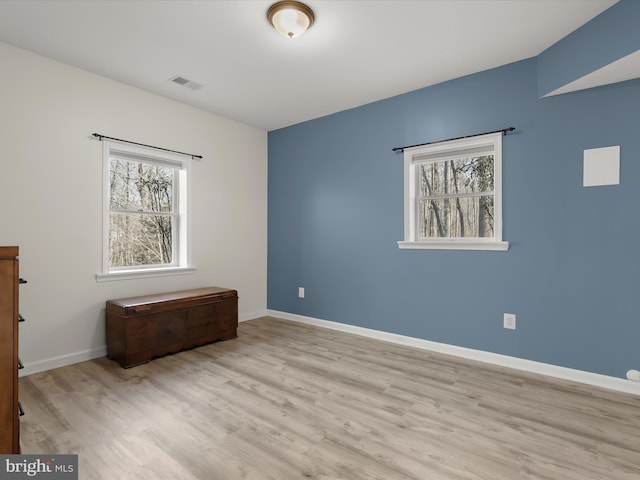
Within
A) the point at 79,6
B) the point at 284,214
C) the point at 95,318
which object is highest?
the point at 79,6

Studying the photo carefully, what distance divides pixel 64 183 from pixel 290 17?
2413mm

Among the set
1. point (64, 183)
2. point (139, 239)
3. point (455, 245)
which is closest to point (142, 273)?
point (139, 239)

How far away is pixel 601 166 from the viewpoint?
8.45ft

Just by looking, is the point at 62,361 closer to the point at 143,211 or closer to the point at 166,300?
the point at 166,300

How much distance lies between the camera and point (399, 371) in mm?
2859

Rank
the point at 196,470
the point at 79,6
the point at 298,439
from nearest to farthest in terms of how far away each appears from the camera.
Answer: the point at 196,470 → the point at 298,439 → the point at 79,6

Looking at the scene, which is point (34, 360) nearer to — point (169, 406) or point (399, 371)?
point (169, 406)

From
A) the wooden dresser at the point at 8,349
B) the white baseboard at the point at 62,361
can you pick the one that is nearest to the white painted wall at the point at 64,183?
the white baseboard at the point at 62,361

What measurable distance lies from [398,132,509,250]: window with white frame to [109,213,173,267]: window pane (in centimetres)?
269

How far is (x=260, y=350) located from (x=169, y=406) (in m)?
1.20

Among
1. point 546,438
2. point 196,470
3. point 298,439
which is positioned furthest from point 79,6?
point 546,438

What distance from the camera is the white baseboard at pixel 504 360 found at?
2514mm

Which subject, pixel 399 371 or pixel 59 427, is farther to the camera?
pixel 399 371

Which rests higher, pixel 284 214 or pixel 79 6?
pixel 79 6
